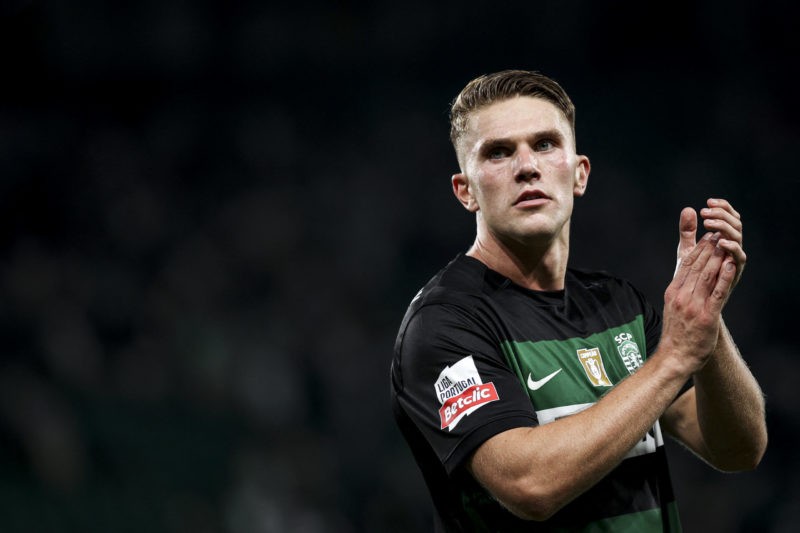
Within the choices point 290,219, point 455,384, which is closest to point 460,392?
point 455,384

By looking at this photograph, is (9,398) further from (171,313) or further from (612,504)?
(612,504)

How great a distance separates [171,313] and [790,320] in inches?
184

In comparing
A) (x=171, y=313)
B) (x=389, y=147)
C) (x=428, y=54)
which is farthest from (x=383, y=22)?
(x=171, y=313)

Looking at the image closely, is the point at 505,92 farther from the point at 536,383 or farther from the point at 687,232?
the point at 536,383

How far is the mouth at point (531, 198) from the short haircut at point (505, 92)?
1.19 feet

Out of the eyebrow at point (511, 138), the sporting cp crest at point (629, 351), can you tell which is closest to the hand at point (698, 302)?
the sporting cp crest at point (629, 351)

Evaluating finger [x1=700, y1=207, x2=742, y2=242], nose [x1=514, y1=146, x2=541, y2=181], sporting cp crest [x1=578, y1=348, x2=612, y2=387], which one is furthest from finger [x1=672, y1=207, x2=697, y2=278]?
nose [x1=514, y1=146, x2=541, y2=181]

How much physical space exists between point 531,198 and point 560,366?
53cm

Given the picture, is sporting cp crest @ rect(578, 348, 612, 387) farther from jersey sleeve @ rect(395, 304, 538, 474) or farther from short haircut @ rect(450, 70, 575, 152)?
short haircut @ rect(450, 70, 575, 152)

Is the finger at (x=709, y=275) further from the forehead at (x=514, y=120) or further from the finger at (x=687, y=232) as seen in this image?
the forehead at (x=514, y=120)

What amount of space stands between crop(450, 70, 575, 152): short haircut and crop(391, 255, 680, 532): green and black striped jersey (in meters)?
0.52

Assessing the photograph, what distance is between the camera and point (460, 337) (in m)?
2.60

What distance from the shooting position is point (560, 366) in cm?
269

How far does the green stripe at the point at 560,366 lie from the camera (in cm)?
263
